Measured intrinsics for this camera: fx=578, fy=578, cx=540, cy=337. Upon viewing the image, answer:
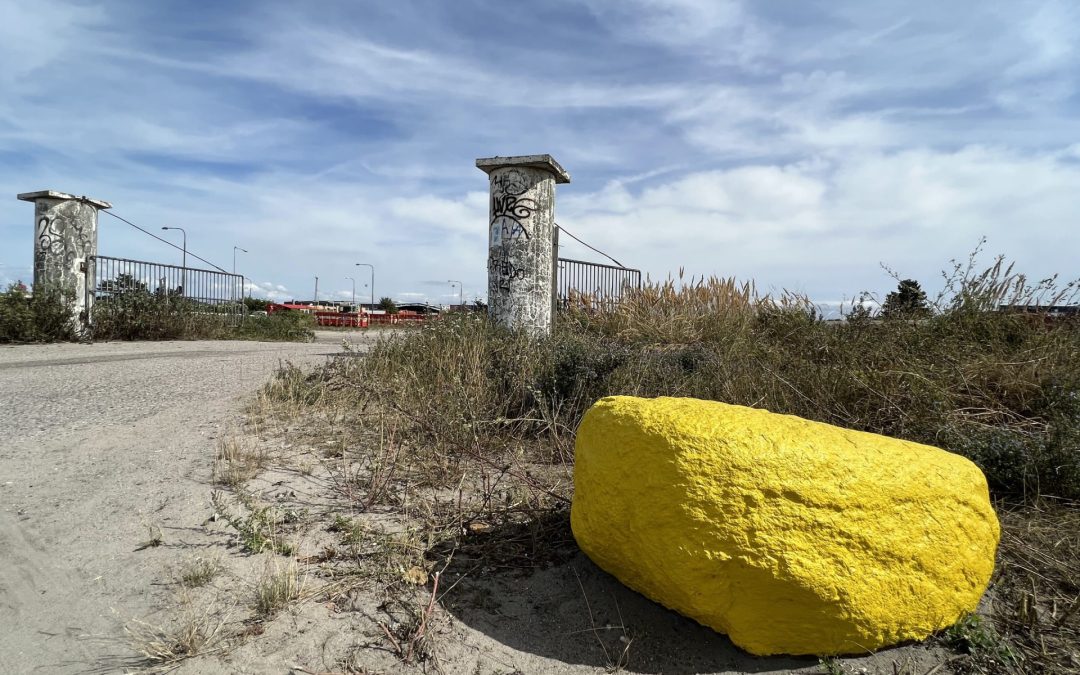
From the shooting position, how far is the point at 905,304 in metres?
6.57

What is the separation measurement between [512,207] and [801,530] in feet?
20.8

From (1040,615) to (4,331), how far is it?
14632 millimetres

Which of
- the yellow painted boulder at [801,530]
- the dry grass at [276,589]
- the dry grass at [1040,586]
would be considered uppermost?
the yellow painted boulder at [801,530]

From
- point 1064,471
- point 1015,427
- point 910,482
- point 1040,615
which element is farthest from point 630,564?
point 1015,427

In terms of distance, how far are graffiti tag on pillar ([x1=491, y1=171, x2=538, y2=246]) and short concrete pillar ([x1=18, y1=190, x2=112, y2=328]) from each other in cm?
971

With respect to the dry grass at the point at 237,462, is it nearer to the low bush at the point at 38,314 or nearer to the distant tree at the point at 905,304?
the distant tree at the point at 905,304

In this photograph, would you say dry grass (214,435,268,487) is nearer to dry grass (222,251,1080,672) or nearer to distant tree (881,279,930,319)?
dry grass (222,251,1080,672)

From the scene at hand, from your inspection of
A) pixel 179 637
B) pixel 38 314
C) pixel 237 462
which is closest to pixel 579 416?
pixel 237 462

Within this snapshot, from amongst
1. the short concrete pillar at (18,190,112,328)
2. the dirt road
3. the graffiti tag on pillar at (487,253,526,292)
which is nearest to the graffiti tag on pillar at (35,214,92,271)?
the short concrete pillar at (18,190,112,328)

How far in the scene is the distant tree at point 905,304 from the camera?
634cm

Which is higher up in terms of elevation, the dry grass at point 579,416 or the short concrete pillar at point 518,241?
the short concrete pillar at point 518,241

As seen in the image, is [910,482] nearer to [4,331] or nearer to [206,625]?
[206,625]

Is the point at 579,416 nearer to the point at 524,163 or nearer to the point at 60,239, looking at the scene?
the point at 524,163

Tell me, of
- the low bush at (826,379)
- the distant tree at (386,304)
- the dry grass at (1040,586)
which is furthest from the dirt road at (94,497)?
the distant tree at (386,304)
